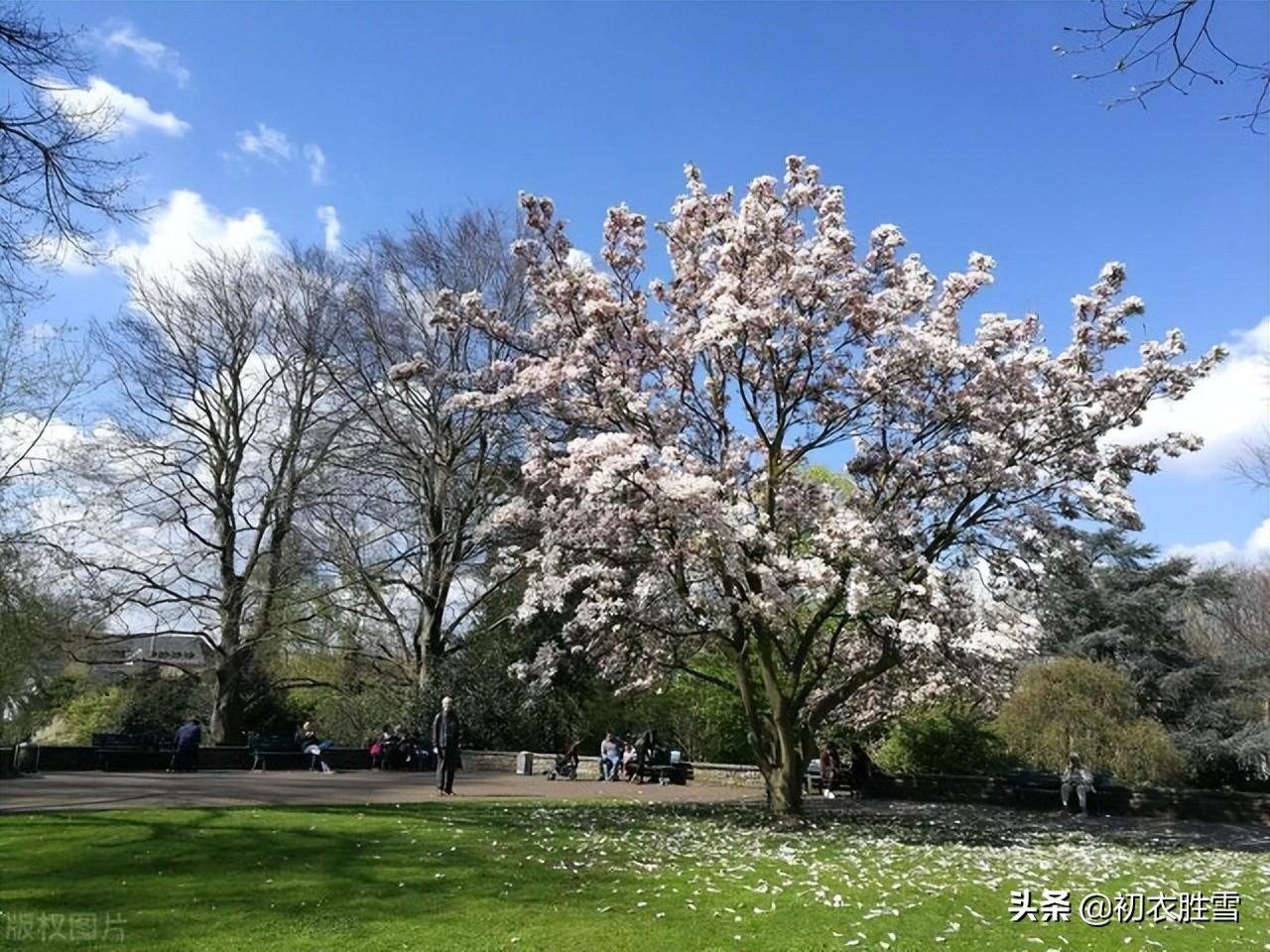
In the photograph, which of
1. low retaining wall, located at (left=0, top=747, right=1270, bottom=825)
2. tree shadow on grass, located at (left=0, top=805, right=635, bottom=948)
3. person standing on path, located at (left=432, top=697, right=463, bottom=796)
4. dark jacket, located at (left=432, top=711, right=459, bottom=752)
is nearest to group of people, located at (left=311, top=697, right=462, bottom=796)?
low retaining wall, located at (left=0, top=747, right=1270, bottom=825)

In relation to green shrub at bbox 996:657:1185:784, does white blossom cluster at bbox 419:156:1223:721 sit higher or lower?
higher

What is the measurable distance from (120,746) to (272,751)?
3222 mm

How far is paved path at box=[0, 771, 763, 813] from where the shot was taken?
1352 centimetres

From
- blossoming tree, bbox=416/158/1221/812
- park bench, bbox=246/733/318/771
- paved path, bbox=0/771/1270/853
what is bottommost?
paved path, bbox=0/771/1270/853

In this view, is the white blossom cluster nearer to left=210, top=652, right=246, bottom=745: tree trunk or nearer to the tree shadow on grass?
the tree shadow on grass

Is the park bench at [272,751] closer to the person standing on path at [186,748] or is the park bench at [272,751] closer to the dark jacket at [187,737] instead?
the person standing on path at [186,748]

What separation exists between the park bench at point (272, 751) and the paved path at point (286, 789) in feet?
2.70

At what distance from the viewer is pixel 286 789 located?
1620cm

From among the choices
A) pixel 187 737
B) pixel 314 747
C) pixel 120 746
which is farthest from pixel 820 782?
pixel 120 746

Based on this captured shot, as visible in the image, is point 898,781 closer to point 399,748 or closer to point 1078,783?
point 1078,783

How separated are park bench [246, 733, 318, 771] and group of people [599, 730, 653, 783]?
673 centimetres

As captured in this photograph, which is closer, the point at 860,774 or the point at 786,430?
the point at 786,430

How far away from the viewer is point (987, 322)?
13.4 m

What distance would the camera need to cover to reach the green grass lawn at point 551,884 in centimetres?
674
